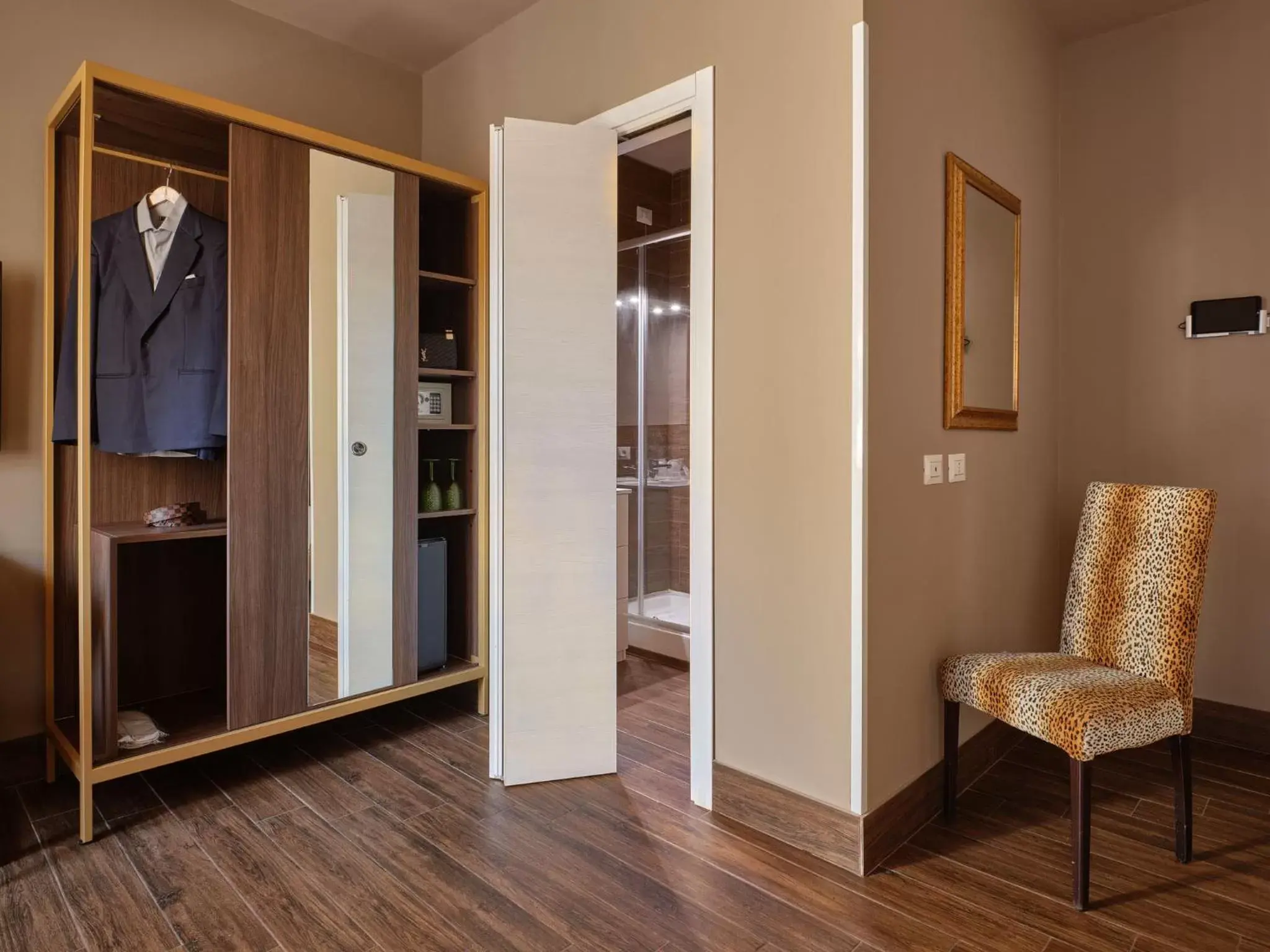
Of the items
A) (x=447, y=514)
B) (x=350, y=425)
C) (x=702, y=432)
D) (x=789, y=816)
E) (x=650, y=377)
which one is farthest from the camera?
(x=650, y=377)

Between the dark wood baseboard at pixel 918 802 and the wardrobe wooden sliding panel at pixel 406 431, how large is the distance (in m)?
1.73

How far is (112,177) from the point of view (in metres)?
2.69

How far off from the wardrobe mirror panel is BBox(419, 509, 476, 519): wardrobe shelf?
0.19 metres

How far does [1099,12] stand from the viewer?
3.05m

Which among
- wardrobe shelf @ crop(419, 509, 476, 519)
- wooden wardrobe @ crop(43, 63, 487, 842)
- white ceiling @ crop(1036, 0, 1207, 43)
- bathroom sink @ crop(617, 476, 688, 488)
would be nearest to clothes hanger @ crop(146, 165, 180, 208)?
wooden wardrobe @ crop(43, 63, 487, 842)

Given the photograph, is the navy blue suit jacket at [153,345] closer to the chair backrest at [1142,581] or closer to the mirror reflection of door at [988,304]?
the mirror reflection of door at [988,304]

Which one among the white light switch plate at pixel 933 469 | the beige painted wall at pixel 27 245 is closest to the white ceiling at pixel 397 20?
the beige painted wall at pixel 27 245

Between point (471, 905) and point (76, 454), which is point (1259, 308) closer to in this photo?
point (471, 905)

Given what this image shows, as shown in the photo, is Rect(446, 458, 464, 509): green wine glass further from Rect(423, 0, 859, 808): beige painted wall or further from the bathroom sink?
the bathroom sink

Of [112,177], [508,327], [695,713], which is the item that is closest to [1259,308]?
[695,713]

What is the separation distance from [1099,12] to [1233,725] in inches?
112

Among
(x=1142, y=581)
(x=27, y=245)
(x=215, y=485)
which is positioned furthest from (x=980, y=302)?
(x=27, y=245)

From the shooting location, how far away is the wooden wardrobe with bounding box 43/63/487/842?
2252mm

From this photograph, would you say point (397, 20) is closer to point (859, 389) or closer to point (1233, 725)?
point (859, 389)
